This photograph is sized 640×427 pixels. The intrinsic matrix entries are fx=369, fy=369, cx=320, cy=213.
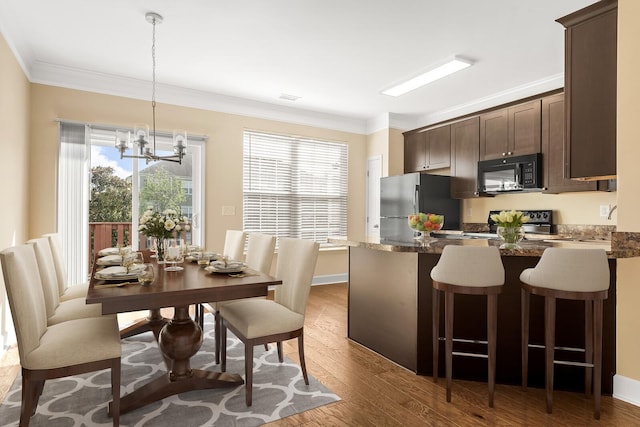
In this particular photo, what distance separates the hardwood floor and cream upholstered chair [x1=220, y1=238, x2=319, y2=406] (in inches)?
12.8

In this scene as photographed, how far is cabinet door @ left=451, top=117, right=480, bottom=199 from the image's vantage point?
5.04 m

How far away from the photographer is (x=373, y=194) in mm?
6207

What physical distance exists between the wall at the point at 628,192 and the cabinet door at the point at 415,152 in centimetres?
340

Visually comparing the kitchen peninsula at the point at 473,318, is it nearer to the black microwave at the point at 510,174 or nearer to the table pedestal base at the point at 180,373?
the table pedestal base at the point at 180,373

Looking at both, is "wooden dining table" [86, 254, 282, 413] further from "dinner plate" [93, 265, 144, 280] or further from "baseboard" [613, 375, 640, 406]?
"baseboard" [613, 375, 640, 406]

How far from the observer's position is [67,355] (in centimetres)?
178

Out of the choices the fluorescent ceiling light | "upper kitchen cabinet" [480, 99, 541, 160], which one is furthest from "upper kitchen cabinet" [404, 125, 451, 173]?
the fluorescent ceiling light

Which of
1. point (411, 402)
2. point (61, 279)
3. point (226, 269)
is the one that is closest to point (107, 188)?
point (61, 279)

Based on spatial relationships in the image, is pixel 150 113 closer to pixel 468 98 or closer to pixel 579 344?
pixel 468 98

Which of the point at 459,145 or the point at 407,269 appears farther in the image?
the point at 459,145

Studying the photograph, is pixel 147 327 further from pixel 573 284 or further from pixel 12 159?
pixel 573 284

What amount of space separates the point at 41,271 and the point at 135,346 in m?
1.08

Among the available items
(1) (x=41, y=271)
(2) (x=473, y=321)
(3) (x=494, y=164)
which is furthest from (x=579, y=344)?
(1) (x=41, y=271)

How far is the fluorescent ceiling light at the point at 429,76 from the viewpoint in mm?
3764
